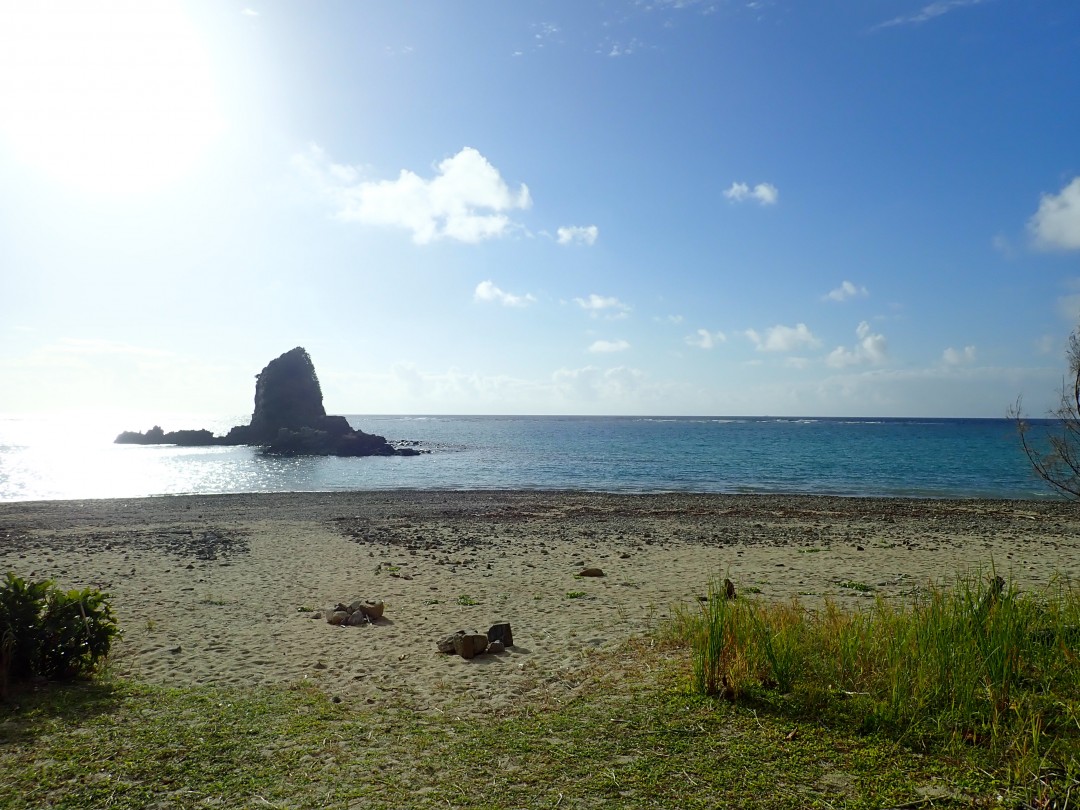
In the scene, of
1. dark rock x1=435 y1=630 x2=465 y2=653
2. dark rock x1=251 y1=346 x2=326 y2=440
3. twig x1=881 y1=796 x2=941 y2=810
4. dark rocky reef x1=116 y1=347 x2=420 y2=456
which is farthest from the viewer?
dark rock x1=251 y1=346 x2=326 y2=440

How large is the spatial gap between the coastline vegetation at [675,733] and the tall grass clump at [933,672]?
0.07 ft

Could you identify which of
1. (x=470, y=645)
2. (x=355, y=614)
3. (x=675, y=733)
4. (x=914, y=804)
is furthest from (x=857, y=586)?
(x=355, y=614)

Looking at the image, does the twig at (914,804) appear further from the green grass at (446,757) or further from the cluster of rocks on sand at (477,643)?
the cluster of rocks on sand at (477,643)

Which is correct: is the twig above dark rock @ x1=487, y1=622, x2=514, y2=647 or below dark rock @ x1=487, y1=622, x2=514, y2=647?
above

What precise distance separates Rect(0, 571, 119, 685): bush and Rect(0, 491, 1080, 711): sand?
0.68 m

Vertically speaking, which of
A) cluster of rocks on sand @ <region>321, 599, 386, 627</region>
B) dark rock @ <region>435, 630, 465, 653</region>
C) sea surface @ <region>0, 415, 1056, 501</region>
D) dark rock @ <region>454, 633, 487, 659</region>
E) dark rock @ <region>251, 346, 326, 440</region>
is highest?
dark rock @ <region>251, 346, 326, 440</region>

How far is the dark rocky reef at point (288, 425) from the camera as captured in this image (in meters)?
86.0

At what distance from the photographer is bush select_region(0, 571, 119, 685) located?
700 cm

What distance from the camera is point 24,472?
55.9 meters

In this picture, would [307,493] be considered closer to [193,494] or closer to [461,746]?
[193,494]

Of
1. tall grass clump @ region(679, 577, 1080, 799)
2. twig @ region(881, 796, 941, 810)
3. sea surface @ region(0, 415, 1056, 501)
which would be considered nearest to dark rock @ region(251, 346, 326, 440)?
sea surface @ region(0, 415, 1056, 501)

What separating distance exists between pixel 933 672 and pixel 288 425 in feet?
325

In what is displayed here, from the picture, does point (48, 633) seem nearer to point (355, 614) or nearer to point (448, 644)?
point (355, 614)

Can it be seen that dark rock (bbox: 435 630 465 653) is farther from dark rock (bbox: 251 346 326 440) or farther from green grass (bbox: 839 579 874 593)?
dark rock (bbox: 251 346 326 440)
